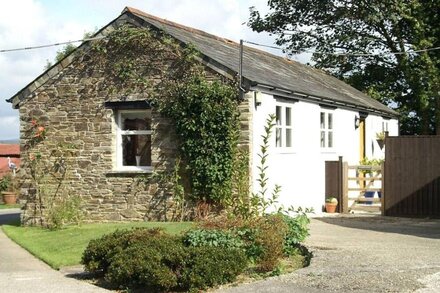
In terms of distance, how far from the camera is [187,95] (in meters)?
16.1

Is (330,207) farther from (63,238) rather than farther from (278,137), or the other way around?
(63,238)

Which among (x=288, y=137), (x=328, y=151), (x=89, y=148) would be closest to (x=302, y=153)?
(x=288, y=137)

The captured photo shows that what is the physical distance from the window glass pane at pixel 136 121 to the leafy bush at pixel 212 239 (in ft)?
24.7

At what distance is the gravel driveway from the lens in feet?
27.4

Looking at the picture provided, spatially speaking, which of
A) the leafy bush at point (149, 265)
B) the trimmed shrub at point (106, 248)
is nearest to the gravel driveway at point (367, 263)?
the leafy bush at point (149, 265)

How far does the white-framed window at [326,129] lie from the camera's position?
20.1 meters

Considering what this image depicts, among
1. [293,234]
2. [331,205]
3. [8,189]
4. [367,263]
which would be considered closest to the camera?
[367,263]

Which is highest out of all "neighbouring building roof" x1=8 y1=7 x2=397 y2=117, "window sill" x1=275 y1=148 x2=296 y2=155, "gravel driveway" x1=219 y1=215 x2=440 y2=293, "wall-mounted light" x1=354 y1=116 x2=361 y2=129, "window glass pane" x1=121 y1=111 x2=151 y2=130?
"neighbouring building roof" x1=8 y1=7 x2=397 y2=117

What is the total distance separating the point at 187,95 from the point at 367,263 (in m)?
7.61

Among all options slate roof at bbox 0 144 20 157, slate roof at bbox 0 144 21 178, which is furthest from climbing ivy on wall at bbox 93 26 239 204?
slate roof at bbox 0 144 20 157

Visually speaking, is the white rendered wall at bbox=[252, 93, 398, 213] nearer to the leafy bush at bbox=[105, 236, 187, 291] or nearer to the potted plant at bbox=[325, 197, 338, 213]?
the potted plant at bbox=[325, 197, 338, 213]

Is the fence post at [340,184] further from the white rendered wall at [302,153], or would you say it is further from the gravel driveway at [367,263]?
the gravel driveway at [367,263]

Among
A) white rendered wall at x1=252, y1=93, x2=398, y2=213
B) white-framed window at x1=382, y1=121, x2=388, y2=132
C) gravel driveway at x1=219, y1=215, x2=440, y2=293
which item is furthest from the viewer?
white-framed window at x1=382, y1=121, x2=388, y2=132

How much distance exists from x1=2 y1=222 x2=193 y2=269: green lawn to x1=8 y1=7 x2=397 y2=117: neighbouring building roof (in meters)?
3.80
